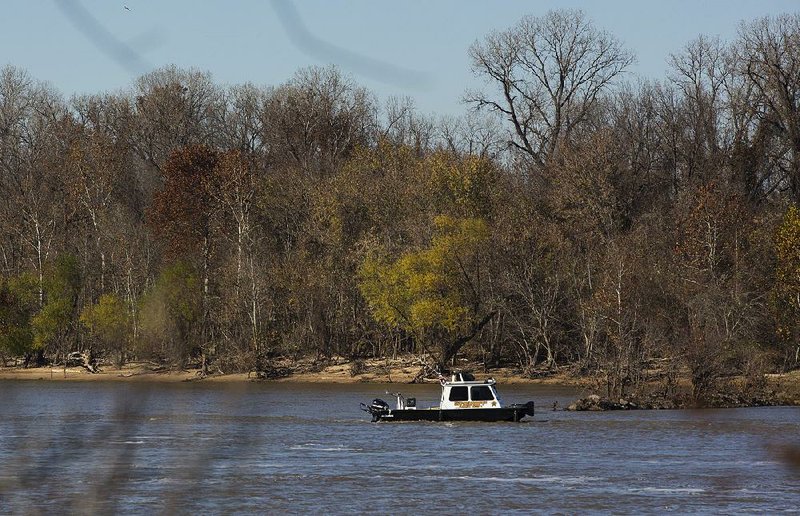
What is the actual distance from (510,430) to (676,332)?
19.1 metres

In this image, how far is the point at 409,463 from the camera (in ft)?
123

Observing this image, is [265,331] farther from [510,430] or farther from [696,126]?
[510,430]

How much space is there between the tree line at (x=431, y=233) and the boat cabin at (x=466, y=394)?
11.8 meters

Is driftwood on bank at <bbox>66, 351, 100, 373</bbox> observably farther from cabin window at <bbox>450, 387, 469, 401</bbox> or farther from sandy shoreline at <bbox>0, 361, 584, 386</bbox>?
cabin window at <bbox>450, 387, 469, 401</bbox>

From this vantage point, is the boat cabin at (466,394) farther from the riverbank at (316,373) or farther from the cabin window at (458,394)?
the riverbank at (316,373)

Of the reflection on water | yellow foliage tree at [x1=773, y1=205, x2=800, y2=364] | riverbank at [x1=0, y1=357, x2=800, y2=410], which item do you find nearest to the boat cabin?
the reflection on water

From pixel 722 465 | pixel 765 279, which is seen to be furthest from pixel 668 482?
pixel 765 279

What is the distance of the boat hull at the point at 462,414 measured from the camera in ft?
162

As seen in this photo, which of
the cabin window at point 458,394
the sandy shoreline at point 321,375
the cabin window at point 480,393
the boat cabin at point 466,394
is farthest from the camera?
the sandy shoreline at point 321,375

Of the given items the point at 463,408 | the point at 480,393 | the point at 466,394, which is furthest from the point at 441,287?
the point at 463,408

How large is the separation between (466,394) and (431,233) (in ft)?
98.0

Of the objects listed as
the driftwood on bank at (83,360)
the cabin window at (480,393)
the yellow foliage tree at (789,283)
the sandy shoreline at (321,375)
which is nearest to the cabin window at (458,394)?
the cabin window at (480,393)

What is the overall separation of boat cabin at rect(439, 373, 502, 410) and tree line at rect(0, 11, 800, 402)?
11804mm

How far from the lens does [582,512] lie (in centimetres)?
2819
